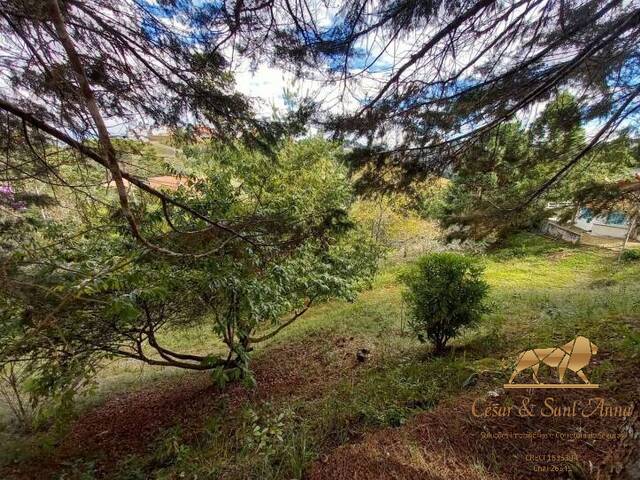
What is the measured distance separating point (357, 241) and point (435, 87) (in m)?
3.63

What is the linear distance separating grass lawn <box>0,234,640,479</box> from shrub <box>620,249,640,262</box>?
3732 millimetres

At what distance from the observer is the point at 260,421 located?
305cm

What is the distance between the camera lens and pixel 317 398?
342 centimetres

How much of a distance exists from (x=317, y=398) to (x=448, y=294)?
2101mm

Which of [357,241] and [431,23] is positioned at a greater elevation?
[431,23]

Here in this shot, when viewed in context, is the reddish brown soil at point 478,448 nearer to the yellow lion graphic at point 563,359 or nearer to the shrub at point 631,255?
the yellow lion graphic at point 563,359

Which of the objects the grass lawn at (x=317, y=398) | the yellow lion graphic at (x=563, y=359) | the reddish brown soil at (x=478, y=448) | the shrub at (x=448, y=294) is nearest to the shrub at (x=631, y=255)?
the grass lawn at (x=317, y=398)

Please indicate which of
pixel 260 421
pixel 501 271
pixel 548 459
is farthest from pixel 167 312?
pixel 501 271

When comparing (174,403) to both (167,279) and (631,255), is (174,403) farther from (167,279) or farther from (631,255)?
(631,255)


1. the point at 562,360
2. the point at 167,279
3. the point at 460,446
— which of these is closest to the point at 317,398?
the point at 460,446

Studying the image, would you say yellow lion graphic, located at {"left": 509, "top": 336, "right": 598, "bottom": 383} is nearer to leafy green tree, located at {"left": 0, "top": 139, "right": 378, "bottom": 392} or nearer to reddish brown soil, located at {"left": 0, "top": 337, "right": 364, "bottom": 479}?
leafy green tree, located at {"left": 0, "top": 139, "right": 378, "bottom": 392}

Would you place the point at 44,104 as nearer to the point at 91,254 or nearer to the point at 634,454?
the point at 91,254

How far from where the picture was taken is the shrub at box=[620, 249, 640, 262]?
9336 millimetres

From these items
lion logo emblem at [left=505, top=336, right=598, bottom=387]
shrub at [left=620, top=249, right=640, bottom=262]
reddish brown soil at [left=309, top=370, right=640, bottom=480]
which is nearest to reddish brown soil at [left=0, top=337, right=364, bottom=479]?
reddish brown soil at [left=309, top=370, right=640, bottom=480]
